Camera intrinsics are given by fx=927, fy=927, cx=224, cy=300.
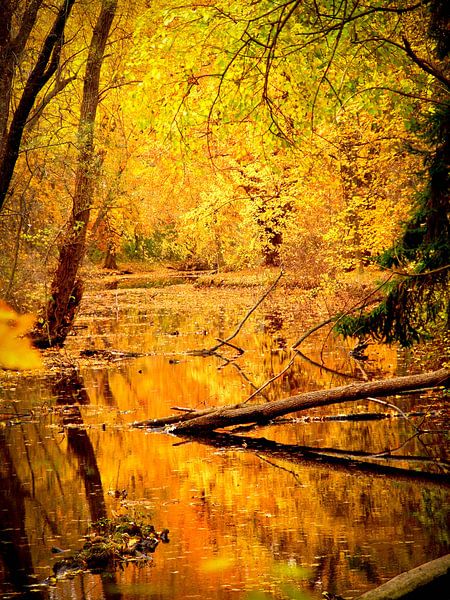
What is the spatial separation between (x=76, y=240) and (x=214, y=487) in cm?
1114

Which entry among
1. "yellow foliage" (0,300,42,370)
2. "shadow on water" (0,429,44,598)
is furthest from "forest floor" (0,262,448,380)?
"yellow foliage" (0,300,42,370)

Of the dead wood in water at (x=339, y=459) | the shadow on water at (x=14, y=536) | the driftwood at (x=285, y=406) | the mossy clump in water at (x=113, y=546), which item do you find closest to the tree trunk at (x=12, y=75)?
the shadow on water at (x=14, y=536)

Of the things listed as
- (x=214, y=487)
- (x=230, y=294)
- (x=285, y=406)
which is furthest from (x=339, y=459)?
(x=230, y=294)

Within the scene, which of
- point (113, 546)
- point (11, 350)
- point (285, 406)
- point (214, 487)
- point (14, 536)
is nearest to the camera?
point (11, 350)

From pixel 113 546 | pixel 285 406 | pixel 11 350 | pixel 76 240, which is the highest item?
pixel 76 240

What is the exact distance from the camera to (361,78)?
44.3ft

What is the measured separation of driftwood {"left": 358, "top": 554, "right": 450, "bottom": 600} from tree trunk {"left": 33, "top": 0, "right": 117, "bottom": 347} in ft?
46.1

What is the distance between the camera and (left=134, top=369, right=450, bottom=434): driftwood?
1128cm

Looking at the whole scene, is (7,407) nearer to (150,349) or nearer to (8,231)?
(8,231)

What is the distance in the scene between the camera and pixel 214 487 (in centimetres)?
945

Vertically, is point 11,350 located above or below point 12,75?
below

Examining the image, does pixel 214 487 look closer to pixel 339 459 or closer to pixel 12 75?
pixel 339 459

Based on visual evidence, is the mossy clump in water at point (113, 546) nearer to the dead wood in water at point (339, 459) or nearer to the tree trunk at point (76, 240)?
the dead wood in water at point (339, 459)

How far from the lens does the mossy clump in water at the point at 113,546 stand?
23.8ft
